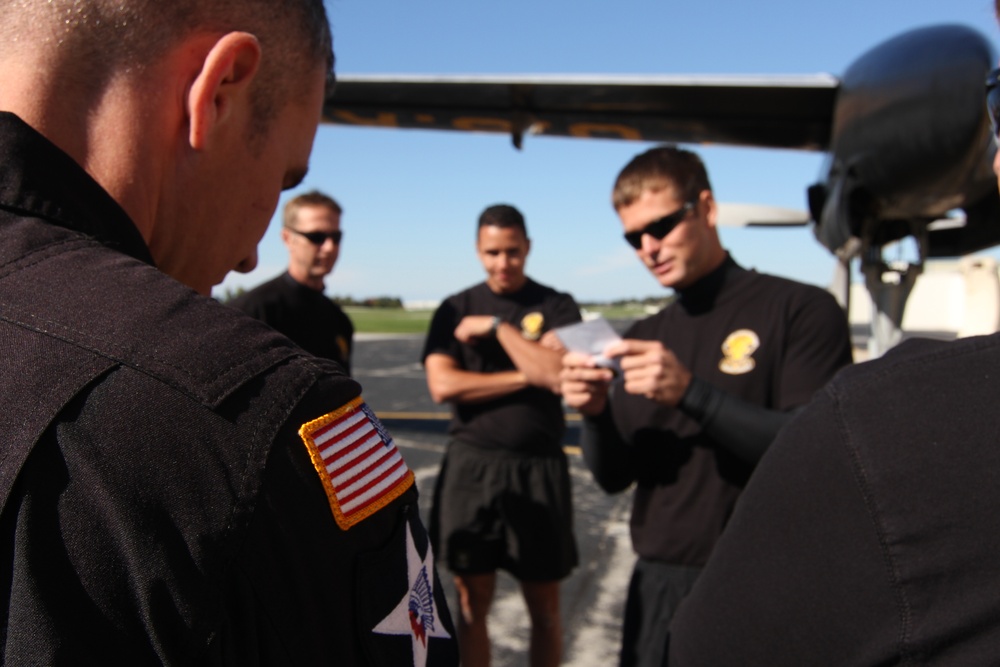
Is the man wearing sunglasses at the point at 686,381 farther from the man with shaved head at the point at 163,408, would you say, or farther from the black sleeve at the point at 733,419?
the man with shaved head at the point at 163,408

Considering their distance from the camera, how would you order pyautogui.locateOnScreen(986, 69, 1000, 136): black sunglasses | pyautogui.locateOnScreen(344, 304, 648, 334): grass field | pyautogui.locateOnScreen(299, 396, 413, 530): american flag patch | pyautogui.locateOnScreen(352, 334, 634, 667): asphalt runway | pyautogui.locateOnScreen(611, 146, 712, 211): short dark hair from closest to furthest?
pyautogui.locateOnScreen(299, 396, 413, 530): american flag patch → pyautogui.locateOnScreen(986, 69, 1000, 136): black sunglasses → pyautogui.locateOnScreen(611, 146, 712, 211): short dark hair → pyautogui.locateOnScreen(352, 334, 634, 667): asphalt runway → pyautogui.locateOnScreen(344, 304, 648, 334): grass field

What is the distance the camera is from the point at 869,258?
525cm

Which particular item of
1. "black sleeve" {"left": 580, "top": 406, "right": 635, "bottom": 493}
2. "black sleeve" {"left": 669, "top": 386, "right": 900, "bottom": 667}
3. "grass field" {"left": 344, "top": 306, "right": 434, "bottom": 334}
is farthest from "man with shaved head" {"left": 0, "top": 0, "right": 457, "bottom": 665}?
"grass field" {"left": 344, "top": 306, "right": 434, "bottom": 334}

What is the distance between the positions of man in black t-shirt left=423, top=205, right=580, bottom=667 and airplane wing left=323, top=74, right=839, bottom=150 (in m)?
3.31

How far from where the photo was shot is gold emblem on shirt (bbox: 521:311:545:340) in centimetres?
373

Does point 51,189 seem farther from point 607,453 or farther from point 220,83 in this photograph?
point 607,453

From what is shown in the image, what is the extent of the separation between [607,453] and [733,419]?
1.65 feet

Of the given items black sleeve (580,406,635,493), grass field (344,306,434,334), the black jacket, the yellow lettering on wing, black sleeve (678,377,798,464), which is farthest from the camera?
grass field (344,306,434,334)

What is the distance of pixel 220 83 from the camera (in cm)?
81

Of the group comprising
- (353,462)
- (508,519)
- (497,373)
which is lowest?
(508,519)

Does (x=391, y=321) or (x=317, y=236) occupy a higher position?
(x=317, y=236)

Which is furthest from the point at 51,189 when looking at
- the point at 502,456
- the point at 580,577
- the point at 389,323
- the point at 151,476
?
the point at 389,323

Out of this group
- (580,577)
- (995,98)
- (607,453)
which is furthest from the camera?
(580,577)

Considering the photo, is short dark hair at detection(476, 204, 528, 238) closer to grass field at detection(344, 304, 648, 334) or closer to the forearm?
the forearm
